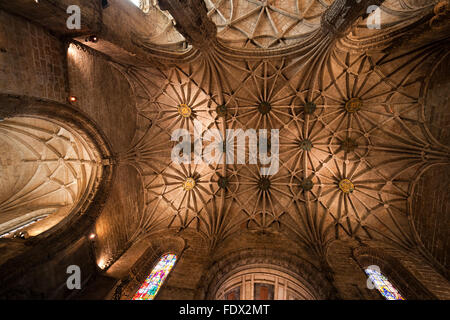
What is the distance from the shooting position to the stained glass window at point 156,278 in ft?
25.1

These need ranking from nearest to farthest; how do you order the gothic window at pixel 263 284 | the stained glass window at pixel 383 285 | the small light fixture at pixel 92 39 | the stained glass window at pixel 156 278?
the small light fixture at pixel 92 39, the stained glass window at pixel 383 285, the stained glass window at pixel 156 278, the gothic window at pixel 263 284

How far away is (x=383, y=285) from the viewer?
792cm

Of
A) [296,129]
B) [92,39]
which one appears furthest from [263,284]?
[92,39]

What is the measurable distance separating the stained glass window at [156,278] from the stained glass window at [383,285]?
391 inches

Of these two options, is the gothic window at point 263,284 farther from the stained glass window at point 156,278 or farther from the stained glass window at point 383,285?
the stained glass window at point 383,285

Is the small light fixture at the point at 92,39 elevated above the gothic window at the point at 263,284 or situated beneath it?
elevated above

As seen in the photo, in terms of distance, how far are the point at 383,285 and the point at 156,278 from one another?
10.7 m

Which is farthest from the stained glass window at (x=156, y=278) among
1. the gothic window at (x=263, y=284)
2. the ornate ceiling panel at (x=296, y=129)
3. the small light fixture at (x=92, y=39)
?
the small light fixture at (x=92, y=39)

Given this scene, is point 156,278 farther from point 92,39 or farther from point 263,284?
point 92,39

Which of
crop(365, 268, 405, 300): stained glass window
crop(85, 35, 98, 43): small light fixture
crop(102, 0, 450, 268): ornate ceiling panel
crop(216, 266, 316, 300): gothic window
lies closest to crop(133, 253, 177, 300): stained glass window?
crop(102, 0, 450, 268): ornate ceiling panel

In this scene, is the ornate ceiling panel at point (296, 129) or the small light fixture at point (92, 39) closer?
the small light fixture at point (92, 39)

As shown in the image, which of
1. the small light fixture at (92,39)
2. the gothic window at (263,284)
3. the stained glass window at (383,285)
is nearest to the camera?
the small light fixture at (92,39)

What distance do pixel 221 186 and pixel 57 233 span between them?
8.70 metres

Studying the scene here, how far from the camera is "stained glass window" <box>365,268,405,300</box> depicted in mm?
7348
